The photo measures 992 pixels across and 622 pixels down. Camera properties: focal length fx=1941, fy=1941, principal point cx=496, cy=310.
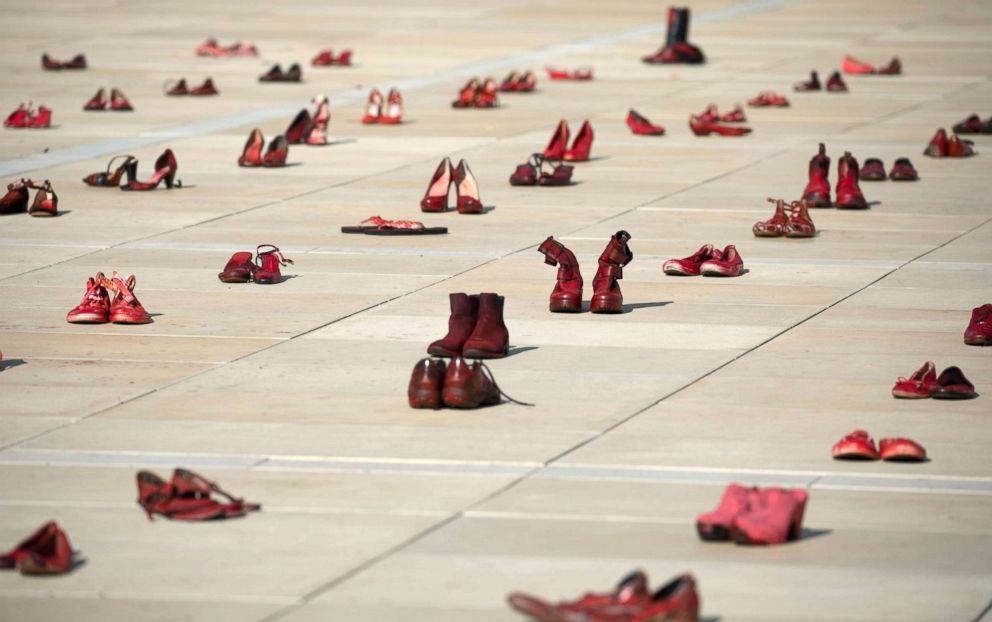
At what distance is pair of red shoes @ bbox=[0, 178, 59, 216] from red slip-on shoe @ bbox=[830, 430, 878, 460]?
31.5ft

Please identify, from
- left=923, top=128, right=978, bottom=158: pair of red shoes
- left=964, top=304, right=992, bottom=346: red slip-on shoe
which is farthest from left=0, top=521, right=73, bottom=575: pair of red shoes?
left=923, top=128, right=978, bottom=158: pair of red shoes

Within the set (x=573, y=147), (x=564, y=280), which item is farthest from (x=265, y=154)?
(x=564, y=280)

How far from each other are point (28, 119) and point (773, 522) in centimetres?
1709

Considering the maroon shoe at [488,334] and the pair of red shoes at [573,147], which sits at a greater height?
the pair of red shoes at [573,147]

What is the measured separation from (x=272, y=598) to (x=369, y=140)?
15.8 m

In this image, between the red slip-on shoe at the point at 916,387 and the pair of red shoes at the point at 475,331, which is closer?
the red slip-on shoe at the point at 916,387

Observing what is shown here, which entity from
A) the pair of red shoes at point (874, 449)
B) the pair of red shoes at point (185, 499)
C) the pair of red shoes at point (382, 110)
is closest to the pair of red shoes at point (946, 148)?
the pair of red shoes at point (382, 110)

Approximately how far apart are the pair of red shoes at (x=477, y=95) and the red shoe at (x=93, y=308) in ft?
45.2

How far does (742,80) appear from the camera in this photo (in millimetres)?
29266

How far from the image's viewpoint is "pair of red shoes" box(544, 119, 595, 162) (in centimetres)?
2056

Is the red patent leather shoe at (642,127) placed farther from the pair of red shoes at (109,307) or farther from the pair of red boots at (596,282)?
the pair of red shoes at (109,307)

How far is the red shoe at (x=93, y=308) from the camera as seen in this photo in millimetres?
12445

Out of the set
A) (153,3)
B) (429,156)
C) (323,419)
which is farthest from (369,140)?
(153,3)

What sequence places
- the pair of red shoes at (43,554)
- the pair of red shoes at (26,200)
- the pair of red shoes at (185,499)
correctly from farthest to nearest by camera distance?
1. the pair of red shoes at (26,200)
2. the pair of red shoes at (185,499)
3. the pair of red shoes at (43,554)
